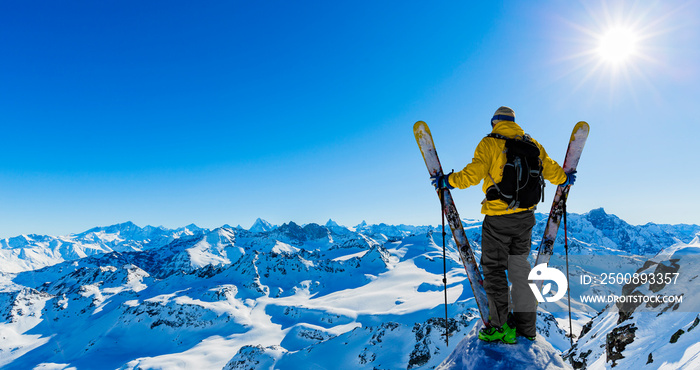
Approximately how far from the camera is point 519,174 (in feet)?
17.0

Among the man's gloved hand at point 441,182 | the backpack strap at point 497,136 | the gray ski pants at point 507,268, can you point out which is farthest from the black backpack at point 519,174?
the man's gloved hand at point 441,182

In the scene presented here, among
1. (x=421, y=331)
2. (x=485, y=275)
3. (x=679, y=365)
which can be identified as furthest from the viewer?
(x=421, y=331)

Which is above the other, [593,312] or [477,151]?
[477,151]

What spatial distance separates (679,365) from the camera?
12641 mm

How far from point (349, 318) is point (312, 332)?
26.2 metres

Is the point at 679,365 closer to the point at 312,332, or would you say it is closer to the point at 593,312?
the point at 312,332

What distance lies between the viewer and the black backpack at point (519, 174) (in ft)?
17.0

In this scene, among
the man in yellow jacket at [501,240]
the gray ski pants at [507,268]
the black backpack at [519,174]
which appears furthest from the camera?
the gray ski pants at [507,268]

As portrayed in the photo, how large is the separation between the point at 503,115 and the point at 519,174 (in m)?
1.18

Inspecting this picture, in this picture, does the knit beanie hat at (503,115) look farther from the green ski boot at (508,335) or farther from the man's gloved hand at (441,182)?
the green ski boot at (508,335)

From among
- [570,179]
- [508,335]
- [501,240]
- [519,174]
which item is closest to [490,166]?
[519,174]

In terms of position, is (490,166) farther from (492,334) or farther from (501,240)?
(492,334)

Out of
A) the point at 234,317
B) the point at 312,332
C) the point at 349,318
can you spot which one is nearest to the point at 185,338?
the point at 234,317

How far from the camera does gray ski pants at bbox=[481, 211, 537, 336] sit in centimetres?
559
